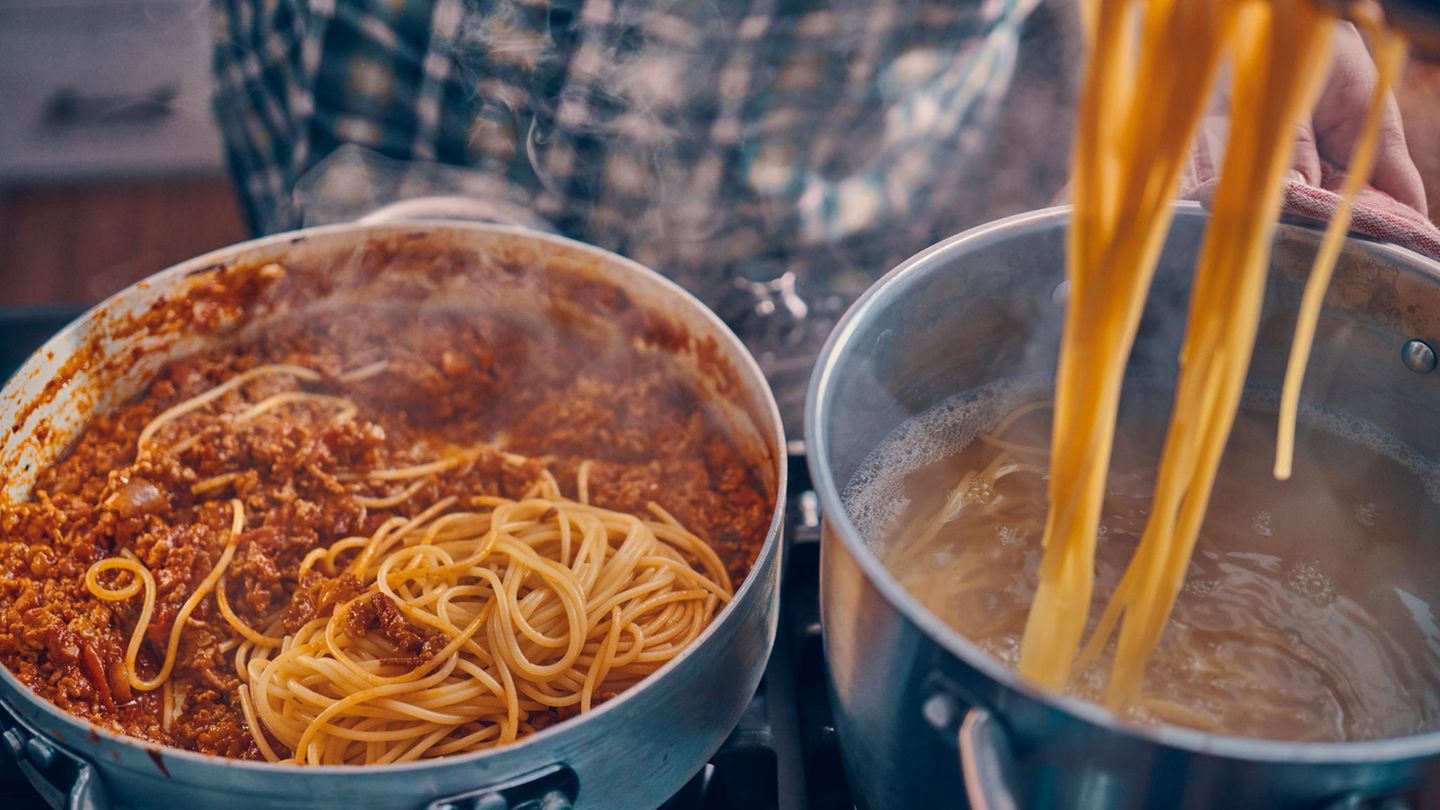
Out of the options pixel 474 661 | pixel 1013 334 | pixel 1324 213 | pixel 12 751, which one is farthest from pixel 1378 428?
pixel 12 751

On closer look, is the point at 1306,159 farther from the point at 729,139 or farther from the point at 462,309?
the point at 462,309

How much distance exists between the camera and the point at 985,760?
2.52 ft

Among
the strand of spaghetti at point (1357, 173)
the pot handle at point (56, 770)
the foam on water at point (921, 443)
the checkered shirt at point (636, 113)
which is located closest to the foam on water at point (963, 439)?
the foam on water at point (921, 443)

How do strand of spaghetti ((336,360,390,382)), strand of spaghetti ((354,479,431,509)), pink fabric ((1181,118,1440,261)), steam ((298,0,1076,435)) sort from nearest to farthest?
pink fabric ((1181,118,1440,261)) < strand of spaghetti ((354,479,431,509)) < strand of spaghetti ((336,360,390,382)) < steam ((298,0,1076,435))

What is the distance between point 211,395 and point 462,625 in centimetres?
62

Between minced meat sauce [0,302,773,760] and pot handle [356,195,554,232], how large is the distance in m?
0.16

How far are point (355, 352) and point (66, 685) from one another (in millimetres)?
669

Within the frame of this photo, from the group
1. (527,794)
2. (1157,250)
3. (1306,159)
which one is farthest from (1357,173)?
(527,794)

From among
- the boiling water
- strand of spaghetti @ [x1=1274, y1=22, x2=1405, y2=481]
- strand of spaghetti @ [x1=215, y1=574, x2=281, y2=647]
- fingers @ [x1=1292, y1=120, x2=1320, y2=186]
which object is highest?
strand of spaghetti @ [x1=1274, y1=22, x2=1405, y2=481]

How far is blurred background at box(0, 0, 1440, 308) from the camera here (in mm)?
3443

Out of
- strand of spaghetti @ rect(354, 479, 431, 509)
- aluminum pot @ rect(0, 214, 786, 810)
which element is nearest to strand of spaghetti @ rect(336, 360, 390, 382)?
aluminum pot @ rect(0, 214, 786, 810)

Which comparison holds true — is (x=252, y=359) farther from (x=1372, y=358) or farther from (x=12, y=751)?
(x=1372, y=358)

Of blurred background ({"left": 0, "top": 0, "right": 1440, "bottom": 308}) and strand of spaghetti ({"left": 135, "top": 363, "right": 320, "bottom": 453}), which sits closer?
strand of spaghetti ({"left": 135, "top": 363, "right": 320, "bottom": 453})

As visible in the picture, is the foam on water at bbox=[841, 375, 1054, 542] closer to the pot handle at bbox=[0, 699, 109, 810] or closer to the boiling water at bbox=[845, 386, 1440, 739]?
the boiling water at bbox=[845, 386, 1440, 739]
